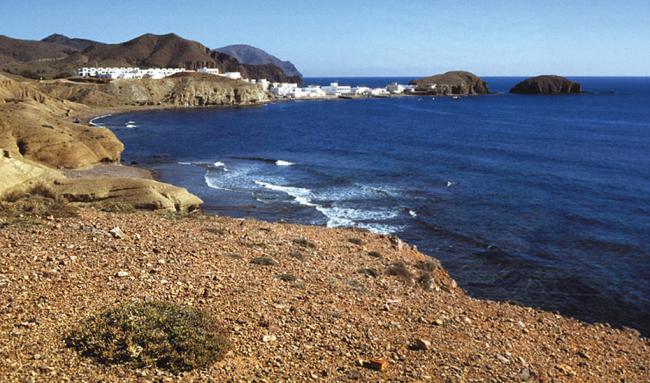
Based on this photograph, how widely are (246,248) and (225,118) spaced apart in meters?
92.9

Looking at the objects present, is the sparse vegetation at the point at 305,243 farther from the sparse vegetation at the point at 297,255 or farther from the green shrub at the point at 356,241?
the green shrub at the point at 356,241

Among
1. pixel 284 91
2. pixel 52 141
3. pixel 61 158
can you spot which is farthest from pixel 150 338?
pixel 284 91

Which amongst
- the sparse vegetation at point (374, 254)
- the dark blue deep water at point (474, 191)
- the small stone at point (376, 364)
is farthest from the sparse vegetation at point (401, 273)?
the small stone at point (376, 364)

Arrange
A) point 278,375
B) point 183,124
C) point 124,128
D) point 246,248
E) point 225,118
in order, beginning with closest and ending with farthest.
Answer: point 278,375, point 246,248, point 124,128, point 183,124, point 225,118

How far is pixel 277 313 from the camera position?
13.6 metres

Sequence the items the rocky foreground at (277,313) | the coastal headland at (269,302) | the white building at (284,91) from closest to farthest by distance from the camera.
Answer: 1. the rocky foreground at (277,313)
2. the coastal headland at (269,302)
3. the white building at (284,91)

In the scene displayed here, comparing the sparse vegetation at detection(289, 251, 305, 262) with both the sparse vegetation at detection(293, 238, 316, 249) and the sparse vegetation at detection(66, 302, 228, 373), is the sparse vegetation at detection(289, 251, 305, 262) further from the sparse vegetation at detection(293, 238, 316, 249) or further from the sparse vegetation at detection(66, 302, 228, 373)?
the sparse vegetation at detection(66, 302, 228, 373)

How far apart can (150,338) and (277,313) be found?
3.65 metres

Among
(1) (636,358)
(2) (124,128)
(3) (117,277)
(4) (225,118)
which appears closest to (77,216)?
(3) (117,277)

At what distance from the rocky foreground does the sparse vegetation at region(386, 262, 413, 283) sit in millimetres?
84

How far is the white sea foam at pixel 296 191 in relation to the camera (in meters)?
39.3

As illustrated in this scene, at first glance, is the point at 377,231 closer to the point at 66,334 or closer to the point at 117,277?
the point at 117,277

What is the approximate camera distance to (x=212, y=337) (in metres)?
11.3

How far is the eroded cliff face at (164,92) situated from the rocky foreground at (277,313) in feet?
375
